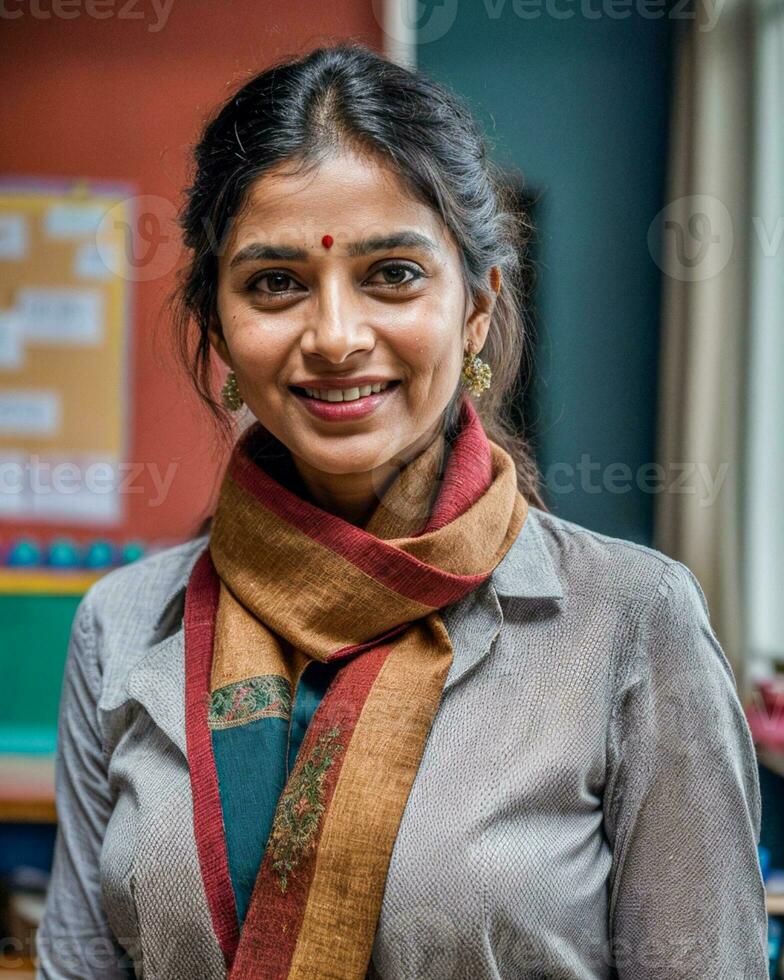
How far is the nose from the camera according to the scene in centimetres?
97

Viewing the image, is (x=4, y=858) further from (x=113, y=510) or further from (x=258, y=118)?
(x=258, y=118)

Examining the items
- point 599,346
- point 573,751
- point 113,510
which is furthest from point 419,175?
point 113,510

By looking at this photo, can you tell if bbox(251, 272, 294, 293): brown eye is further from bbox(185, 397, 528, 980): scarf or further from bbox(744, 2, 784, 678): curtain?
bbox(744, 2, 784, 678): curtain

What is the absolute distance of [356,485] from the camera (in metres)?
1.11

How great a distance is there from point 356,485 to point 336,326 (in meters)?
0.20

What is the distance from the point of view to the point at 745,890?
98 centimetres

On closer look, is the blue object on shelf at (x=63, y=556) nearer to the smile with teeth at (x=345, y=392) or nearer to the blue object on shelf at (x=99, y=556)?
the blue object on shelf at (x=99, y=556)

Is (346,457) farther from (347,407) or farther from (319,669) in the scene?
(319,669)

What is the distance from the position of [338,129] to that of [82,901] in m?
0.88

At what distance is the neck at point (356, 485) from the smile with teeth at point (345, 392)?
0.32 ft

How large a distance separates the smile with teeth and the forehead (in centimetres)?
14

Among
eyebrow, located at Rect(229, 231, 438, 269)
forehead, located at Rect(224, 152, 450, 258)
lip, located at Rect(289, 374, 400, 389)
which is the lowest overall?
lip, located at Rect(289, 374, 400, 389)

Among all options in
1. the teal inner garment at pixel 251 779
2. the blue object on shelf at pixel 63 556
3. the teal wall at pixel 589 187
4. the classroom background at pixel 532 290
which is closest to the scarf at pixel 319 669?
the teal inner garment at pixel 251 779

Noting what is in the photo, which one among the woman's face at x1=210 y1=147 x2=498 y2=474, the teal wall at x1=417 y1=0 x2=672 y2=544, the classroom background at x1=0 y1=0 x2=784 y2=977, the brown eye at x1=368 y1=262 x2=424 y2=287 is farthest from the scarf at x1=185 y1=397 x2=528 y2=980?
the teal wall at x1=417 y1=0 x2=672 y2=544
